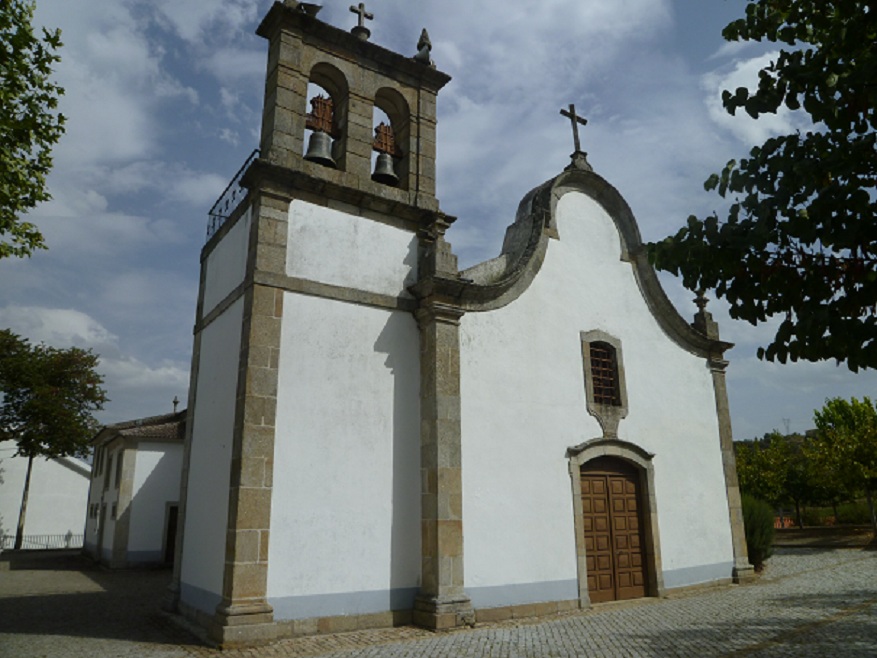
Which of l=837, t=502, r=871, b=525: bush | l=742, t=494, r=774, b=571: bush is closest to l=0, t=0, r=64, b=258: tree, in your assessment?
l=742, t=494, r=774, b=571: bush

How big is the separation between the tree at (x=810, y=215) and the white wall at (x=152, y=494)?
62.6 ft

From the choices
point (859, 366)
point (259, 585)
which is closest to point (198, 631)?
point (259, 585)

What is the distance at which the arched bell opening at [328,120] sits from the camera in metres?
9.73

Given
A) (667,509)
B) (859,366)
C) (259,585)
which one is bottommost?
(259,585)

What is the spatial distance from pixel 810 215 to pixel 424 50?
8535mm

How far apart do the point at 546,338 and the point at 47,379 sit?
83.9 ft

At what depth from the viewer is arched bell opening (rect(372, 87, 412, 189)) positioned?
1046 cm

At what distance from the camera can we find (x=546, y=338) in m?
10.9

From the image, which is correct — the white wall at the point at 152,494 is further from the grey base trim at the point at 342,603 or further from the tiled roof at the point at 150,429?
the grey base trim at the point at 342,603

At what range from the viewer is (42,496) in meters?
33.8

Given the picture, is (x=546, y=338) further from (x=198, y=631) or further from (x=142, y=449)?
(x=142, y=449)

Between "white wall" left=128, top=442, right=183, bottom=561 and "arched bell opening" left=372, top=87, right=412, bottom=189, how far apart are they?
1395 cm

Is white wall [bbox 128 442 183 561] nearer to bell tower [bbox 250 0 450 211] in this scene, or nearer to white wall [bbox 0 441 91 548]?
bell tower [bbox 250 0 450 211]

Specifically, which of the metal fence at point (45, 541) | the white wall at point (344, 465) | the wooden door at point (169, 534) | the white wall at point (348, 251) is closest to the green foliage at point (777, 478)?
the white wall at point (344, 465)
